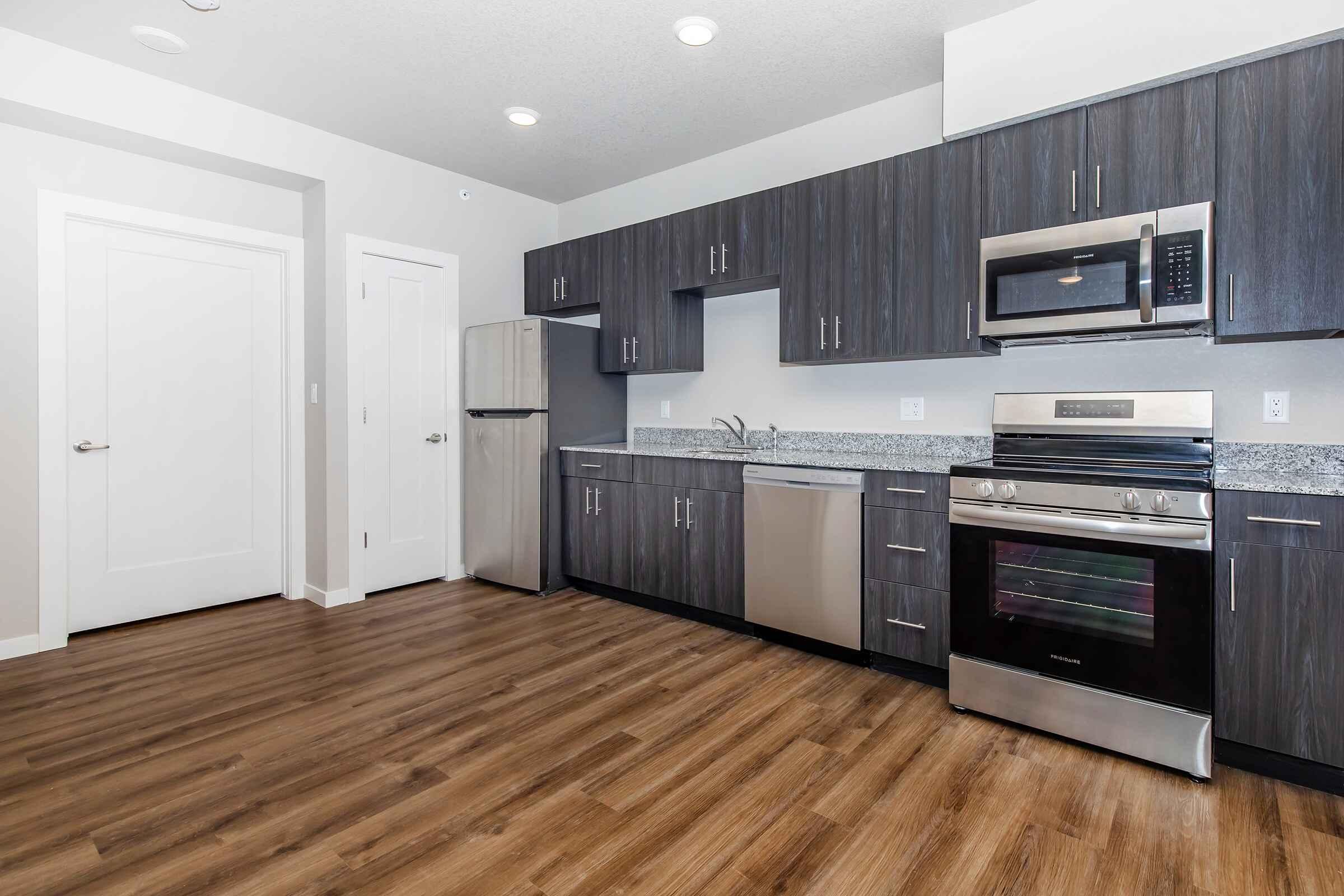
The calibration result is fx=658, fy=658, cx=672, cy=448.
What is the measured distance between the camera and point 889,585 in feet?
9.21

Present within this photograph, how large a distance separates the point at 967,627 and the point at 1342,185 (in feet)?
6.01

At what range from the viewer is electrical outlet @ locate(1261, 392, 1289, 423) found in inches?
94.8

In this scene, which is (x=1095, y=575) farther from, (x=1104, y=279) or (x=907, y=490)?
(x=1104, y=279)

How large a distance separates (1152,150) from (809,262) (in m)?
1.41

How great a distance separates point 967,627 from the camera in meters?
2.49

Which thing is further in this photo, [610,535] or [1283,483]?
[610,535]

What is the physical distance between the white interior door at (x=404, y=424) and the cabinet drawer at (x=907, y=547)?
2.89m

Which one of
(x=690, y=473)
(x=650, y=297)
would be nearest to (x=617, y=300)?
(x=650, y=297)

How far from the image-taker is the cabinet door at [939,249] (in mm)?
2789

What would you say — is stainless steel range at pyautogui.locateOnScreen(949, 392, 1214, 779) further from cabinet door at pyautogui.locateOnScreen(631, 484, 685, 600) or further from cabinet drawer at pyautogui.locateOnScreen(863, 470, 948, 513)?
cabinet door at pyautogui.locateOnScreen(631, 484, 685, 600)

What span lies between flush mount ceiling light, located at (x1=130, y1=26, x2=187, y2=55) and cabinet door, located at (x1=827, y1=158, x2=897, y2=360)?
305cm

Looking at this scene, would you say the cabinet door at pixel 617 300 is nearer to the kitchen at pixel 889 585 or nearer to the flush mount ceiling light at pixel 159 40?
the kitchen at pixel 889 585

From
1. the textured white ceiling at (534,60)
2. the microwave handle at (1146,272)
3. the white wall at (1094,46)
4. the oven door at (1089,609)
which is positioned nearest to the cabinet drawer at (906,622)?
the oven door at (1089,609)

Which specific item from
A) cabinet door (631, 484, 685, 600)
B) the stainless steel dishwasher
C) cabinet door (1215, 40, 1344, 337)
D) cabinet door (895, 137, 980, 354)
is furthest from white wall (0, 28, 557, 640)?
cabinet door (1215, 40, 1344, 337)
